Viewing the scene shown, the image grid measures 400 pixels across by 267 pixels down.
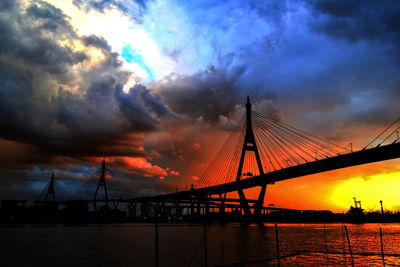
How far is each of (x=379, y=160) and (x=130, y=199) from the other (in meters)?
130

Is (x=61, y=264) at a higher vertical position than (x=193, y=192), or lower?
lower

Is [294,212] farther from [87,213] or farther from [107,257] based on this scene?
[107,257]

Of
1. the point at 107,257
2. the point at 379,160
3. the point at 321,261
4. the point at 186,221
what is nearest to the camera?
the point at 321,261

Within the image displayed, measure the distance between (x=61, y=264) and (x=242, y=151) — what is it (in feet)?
131

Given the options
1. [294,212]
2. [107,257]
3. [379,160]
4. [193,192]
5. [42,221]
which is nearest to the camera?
[107,257]

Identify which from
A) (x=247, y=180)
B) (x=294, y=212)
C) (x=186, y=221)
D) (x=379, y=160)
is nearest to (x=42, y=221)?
(x=186, y=221)

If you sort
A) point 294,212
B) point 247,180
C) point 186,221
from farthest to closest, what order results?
point 294,212 → point 186,221 → point 247,180

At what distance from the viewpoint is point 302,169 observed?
5209cm

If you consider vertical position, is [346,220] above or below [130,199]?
below

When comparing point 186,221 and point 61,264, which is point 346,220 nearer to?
point 186,221

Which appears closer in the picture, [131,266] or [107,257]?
[131,266]

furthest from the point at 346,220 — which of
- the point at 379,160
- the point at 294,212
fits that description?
the point at 379,160

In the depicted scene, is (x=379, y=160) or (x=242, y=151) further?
(x=242, y=151)

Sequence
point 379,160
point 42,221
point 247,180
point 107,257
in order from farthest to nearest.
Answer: point 42,221
point 247,180
point 379,160
point 107,257
